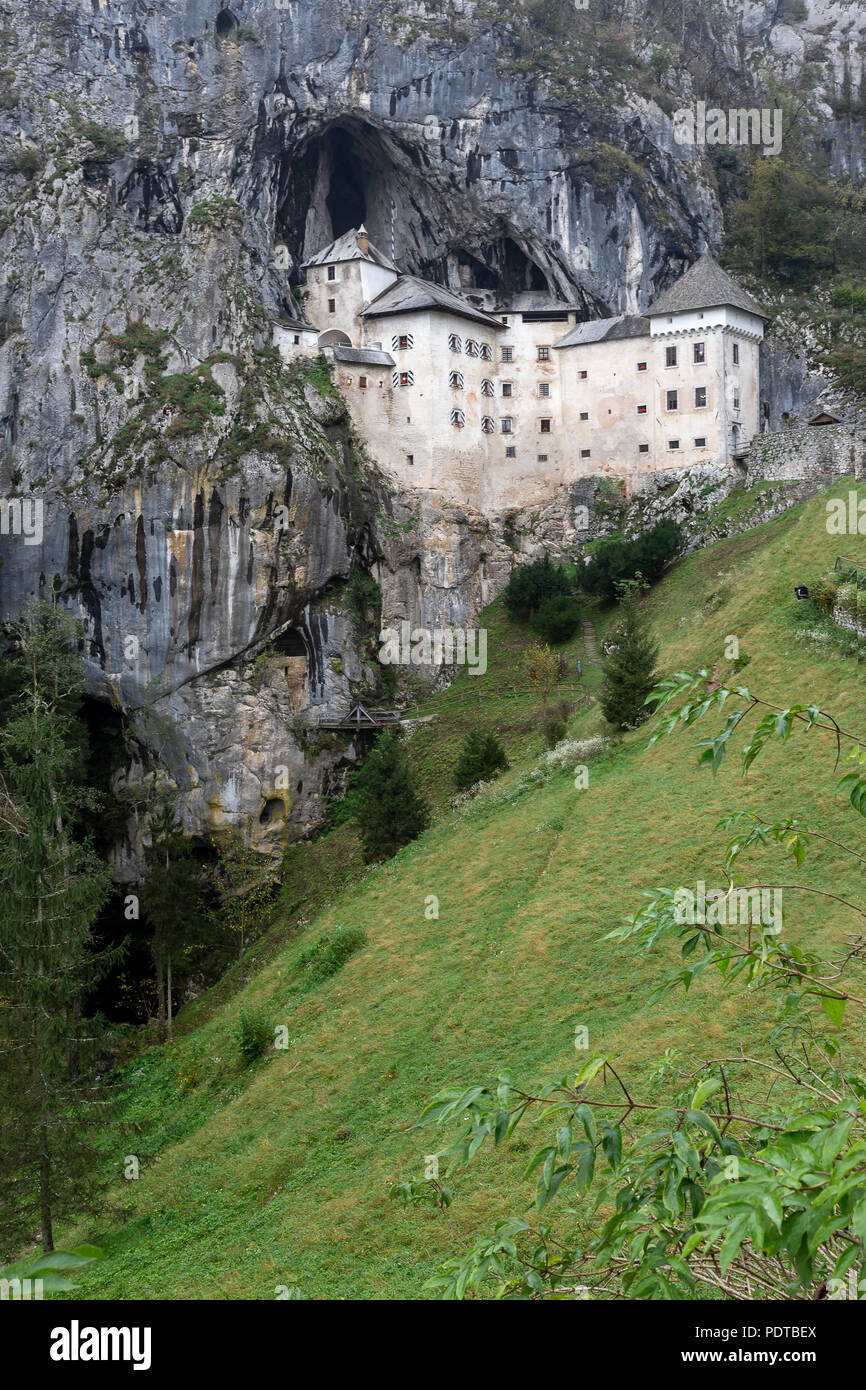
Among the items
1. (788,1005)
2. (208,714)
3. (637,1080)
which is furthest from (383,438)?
(788,1005)

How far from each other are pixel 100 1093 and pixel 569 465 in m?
42.3

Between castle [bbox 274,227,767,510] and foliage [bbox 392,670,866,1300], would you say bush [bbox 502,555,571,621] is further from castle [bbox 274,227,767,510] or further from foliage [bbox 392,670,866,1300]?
foliage [bbox 392,670,866,1300]

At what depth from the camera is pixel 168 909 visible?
42.2 metres

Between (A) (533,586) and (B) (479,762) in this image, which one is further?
(A) (533,586)

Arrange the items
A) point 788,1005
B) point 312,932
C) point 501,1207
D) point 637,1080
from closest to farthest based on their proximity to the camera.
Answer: point 788,1005 → point 501,1207 → point 637,1080 → point 312,932

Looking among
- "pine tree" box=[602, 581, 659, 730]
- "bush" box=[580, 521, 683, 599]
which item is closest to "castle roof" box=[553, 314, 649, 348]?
"bush" box=[580, 521, 683, 599]

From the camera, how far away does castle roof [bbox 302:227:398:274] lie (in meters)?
59.8

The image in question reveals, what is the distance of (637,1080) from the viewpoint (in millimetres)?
17344

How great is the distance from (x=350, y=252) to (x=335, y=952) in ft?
132

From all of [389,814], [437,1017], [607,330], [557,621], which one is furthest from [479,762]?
[607,330]

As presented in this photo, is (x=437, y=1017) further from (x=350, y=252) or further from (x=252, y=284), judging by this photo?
(x=350, y=252)

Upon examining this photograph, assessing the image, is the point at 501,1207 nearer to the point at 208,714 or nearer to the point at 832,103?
the point at 208,714

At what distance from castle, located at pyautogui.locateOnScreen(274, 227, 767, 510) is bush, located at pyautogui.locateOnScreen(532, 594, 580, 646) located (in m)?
9.02

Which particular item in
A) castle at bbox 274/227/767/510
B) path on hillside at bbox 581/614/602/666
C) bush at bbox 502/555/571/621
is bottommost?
path on hillside at bbox 581/614/602/666
